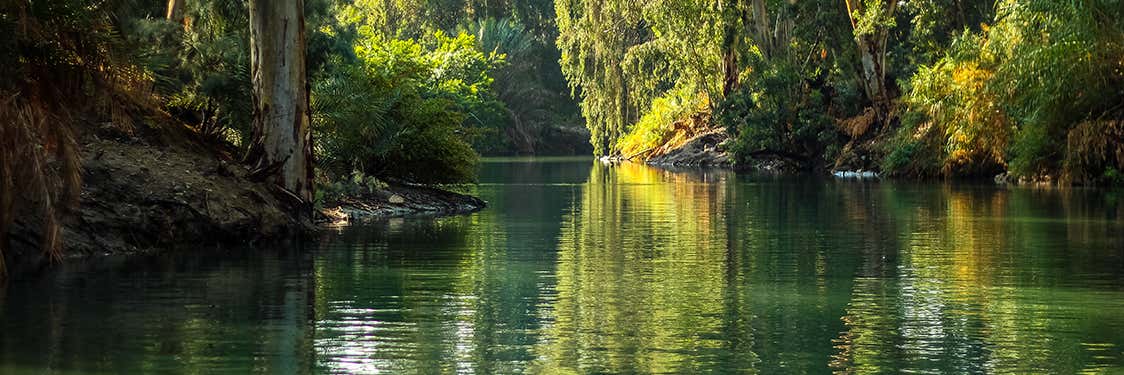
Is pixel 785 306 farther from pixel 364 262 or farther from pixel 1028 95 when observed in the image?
pixel 1028 95

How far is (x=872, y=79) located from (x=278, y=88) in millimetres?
37538

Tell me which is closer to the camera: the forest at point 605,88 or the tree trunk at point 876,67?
the forest at point 605,88

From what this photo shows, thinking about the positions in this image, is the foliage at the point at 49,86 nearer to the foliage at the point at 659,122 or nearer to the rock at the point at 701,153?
the rock at the point at 701,153

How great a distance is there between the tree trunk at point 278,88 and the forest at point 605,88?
3 centimetres

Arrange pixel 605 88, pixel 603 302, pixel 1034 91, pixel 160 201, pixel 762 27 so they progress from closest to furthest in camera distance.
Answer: pixel 603 302
pixel 160 201
pixel 1034 91
pixel 762 27
pixel 605 88

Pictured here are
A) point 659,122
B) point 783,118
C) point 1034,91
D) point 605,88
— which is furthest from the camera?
point 659,122

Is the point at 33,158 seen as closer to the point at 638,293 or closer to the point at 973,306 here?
the point at 638,293

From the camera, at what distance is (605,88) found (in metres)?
74.7

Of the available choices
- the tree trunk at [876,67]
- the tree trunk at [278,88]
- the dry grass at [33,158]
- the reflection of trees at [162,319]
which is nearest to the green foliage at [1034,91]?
the tree trunk at [876,67]

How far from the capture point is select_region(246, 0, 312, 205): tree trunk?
A: 843 inches

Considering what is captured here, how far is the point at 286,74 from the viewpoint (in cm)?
2159

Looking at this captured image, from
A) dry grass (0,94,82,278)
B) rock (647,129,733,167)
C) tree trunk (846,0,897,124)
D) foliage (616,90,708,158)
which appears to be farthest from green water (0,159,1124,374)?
foliage (616,90,708,158)

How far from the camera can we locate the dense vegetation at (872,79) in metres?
37.8

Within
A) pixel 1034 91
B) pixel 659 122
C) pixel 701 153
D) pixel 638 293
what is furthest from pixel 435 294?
pixel 659 122
